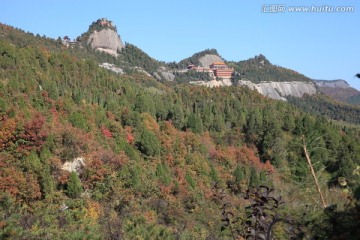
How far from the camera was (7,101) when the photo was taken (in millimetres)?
47844

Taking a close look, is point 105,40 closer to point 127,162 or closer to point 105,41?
point 105,41

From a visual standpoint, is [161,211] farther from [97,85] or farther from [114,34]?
[114,34]

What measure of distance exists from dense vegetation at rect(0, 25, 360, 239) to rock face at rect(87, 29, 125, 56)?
299 feet

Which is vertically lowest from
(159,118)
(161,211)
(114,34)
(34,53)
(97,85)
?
(161,211)

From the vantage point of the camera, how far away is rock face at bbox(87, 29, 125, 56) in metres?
175

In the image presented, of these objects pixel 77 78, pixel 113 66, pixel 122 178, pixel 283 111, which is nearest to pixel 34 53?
pixel 77 78

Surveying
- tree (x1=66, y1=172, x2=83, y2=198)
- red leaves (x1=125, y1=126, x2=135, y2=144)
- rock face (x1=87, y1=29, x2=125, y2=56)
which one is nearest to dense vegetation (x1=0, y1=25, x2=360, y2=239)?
tree (x1=66, y1=172, x2=83, y2=198)

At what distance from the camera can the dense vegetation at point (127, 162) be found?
1382cm

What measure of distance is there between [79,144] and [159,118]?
32.6 m

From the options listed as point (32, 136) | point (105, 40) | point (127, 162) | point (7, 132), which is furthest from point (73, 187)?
A: point (105, 40)

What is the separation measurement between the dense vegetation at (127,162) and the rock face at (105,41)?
299 ft

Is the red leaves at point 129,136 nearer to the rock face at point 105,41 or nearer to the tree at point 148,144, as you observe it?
the tree at point 148,144

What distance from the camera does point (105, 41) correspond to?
177750mm

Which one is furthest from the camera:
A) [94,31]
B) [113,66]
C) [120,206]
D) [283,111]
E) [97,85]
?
[94,31]
